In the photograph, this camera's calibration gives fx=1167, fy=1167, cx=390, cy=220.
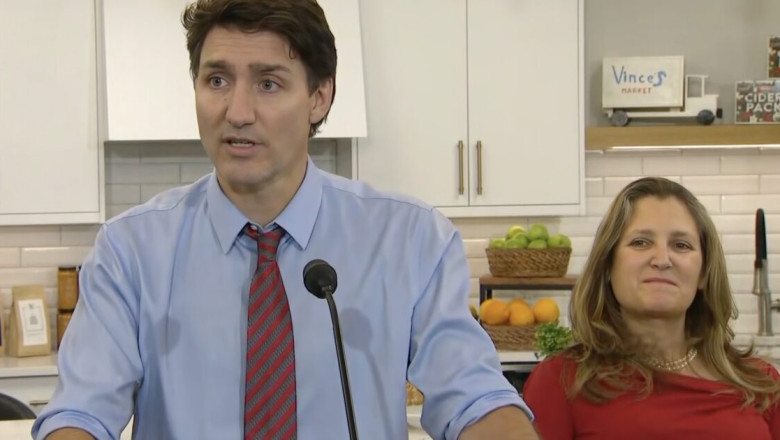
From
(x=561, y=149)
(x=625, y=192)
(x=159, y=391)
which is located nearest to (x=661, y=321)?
(x=625, y=192)

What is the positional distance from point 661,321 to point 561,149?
6.65 feet

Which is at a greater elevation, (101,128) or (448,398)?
(101,128)

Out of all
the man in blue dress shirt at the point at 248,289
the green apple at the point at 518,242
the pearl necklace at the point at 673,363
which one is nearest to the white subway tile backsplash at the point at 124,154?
the green apple at the point at 518,242

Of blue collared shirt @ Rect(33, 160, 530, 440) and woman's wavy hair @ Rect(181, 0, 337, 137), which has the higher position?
woman's wavy hair @ Rect(181, 0, 337, 137)

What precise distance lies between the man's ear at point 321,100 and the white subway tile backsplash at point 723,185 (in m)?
3.20

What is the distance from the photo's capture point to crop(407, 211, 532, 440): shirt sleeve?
5.22 ft

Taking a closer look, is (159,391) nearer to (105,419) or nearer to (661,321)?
(105,419)

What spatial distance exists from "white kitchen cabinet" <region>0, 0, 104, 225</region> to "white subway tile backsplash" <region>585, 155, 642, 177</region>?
6.34 feet

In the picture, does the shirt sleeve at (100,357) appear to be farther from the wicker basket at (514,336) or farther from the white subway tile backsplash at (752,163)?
the white subway tile backsplash at (752,163)

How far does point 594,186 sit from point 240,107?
332cm

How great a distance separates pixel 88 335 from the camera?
63.0 inches

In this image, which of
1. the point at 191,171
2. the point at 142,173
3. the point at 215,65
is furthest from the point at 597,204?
the point at 215,65

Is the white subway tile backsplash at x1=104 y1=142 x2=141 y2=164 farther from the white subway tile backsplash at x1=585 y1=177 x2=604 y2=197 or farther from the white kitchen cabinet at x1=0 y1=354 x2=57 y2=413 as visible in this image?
the white subway tile backsplash at x1=585 y1=177 x2=604 y2=197

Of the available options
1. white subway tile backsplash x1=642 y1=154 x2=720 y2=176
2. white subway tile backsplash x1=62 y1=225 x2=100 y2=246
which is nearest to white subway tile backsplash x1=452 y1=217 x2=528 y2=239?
white subway tile backsplash x1=642 y1=154 x2=720 y2=176
